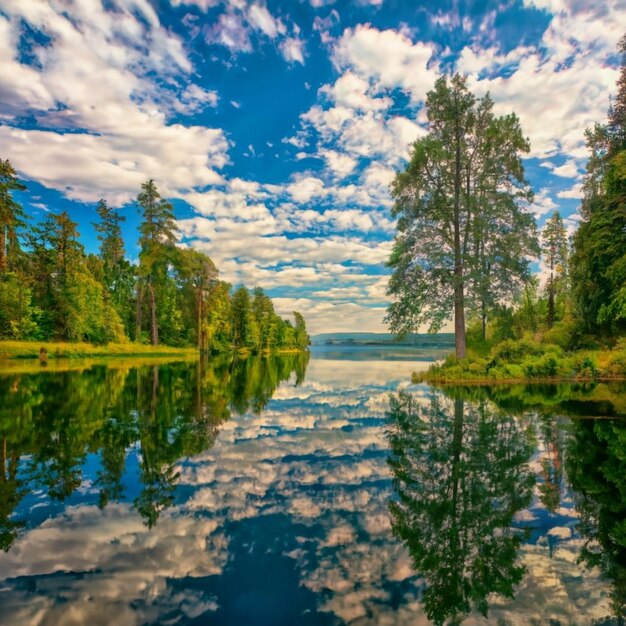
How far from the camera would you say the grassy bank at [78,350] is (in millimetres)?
36188

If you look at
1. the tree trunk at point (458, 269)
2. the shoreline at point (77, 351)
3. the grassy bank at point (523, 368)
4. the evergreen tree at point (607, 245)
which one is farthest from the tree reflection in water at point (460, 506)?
the shoreline at point (77, 351)

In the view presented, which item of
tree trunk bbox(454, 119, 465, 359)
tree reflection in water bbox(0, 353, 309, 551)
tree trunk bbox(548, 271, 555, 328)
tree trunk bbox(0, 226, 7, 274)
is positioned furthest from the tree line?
tree trunk bbox(548, 271, 555, 328)

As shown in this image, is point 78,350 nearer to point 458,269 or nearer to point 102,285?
point 102,285

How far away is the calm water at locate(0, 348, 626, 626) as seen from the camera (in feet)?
11.0

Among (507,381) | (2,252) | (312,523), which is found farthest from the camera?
(2,252)

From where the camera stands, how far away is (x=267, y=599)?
3.43 metres

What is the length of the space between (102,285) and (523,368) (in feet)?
175

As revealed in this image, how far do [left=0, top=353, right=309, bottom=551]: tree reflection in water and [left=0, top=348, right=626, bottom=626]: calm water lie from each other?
53 mm

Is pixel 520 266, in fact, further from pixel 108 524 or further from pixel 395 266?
pixel 108 524

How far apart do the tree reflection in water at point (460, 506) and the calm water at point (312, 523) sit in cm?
2

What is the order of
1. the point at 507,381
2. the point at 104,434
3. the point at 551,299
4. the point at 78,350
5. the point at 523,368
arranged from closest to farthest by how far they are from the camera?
the point at 104,434, the point at 507,381, the point at 523,368, the point at 78,350, the point at 551,299

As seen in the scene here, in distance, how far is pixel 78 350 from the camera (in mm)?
42000

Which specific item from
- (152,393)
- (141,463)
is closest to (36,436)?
(141,463)

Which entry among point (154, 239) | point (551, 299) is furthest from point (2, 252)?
point (551, 299)
